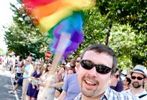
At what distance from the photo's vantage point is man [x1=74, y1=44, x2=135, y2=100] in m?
3.06

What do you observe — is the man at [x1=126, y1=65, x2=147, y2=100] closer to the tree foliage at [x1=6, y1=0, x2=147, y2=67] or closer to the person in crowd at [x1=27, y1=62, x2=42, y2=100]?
the tree foliage at [x1=6, y1=0, x2=147, y2=67]

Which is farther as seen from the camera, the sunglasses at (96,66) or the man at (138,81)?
the man at (138,81)

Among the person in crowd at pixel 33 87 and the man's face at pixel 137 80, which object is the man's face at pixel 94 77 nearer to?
the man's face at pixel 137 80

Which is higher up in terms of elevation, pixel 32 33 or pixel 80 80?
pixel 32 33

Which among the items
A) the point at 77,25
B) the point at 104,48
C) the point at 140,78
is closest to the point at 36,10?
the point at 77,25

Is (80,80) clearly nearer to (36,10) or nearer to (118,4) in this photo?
(36,10)

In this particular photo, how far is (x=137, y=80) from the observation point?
6.18m

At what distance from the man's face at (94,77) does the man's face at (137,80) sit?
297 centimetres

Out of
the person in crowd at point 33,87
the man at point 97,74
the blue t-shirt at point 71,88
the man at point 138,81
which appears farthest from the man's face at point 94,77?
the person in crowd at point 33,87

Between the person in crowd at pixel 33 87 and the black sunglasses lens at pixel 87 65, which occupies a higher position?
the black sunglasses lens at pixel 87 65

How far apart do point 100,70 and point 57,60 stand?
0.66 meters

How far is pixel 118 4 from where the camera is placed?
1225 cm

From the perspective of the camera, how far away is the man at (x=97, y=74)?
3.06 m

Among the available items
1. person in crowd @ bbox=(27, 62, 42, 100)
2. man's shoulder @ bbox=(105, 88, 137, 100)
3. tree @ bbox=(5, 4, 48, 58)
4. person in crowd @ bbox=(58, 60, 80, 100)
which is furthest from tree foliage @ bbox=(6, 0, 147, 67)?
man's shoulder @ bbox=(105, 88, 137, 100)
